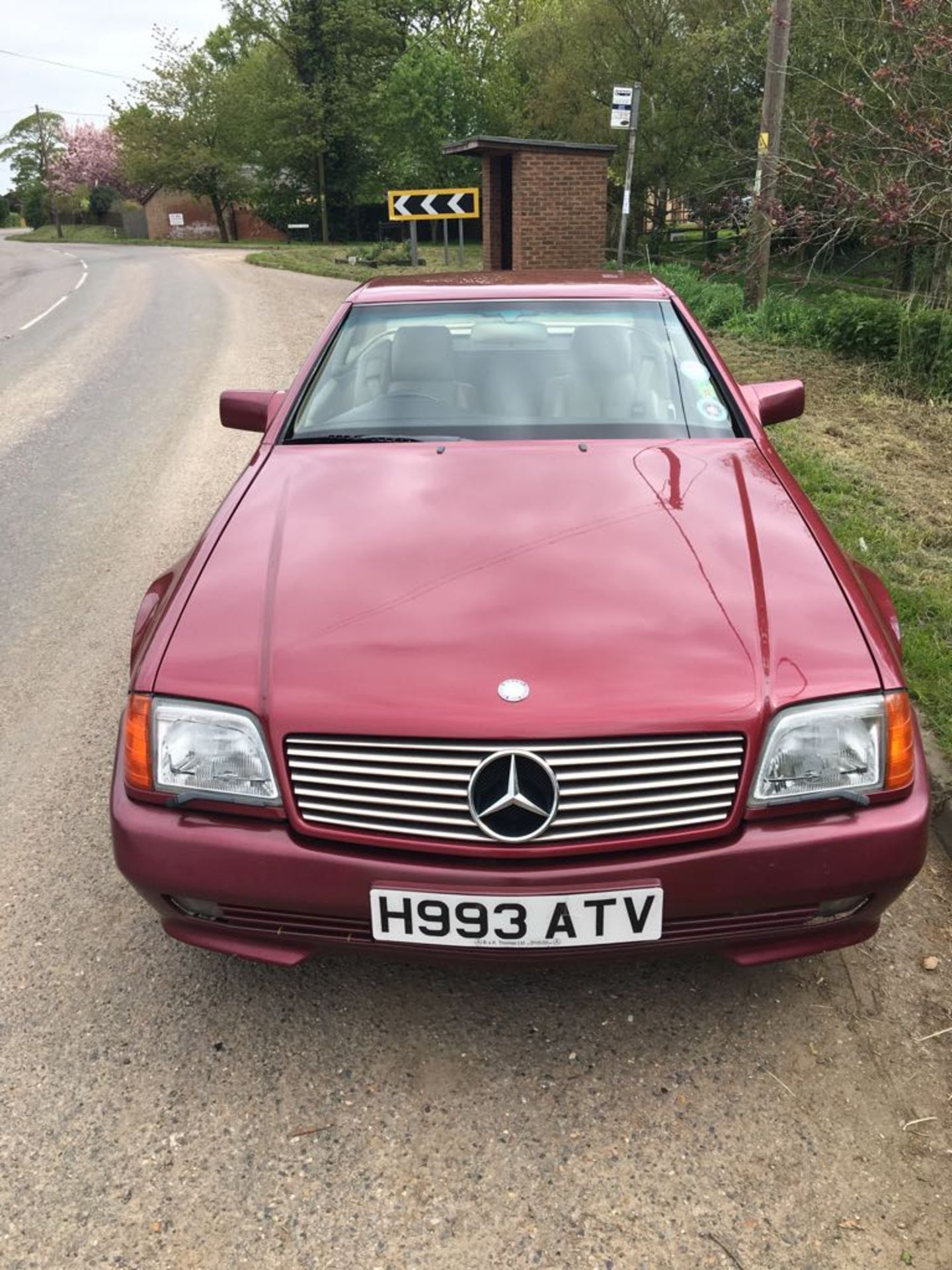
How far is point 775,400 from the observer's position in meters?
3.53

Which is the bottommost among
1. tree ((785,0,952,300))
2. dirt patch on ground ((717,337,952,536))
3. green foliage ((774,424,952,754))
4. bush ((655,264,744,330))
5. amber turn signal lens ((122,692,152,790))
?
dirt patch on ground ((717,337,952,536))

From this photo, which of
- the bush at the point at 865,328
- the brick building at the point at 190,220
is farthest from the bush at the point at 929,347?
the brick building at the point at 190,220

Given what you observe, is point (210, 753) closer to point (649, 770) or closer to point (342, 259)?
point (649, 770)

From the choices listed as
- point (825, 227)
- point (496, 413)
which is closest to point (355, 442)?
point (496, 413)

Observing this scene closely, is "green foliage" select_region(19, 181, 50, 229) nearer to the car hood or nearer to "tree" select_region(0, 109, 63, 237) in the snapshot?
"tree" select_region(0, 109, 63, 237)

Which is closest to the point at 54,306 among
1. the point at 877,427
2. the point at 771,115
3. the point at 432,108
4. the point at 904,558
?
the point at 771,115

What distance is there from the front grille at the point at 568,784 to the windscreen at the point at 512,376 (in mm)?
1385

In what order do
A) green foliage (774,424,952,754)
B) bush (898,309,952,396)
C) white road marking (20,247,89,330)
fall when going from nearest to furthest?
1. green foliage (774,424,952,754)
2. bush (898,309,952,396)
3. white road marking (20,247,89,330)

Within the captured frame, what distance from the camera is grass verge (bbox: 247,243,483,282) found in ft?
73.3

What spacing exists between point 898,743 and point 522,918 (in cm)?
85

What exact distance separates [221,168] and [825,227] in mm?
45872

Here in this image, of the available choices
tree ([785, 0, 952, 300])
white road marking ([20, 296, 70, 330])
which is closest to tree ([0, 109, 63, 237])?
white road marking ([20, 296, 70, 330])

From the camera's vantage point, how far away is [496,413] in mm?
3227

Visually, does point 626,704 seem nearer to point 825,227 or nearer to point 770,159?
point 825,227
